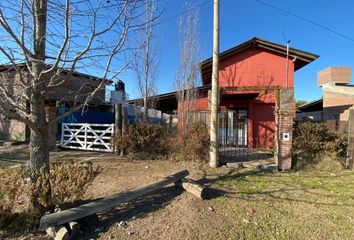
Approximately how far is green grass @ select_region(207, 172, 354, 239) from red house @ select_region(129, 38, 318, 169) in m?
7.70

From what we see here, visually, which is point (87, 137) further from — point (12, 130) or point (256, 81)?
point (256, 81)

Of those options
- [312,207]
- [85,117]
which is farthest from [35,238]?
[85,117]

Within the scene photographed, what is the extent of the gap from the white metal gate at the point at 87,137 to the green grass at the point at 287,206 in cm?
677

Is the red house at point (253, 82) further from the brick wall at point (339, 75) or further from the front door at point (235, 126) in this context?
the brick wall at point (339, 75)

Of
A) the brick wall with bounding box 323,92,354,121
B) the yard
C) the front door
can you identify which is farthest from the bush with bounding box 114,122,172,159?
the brick wall with bounding box 323,92,354,121

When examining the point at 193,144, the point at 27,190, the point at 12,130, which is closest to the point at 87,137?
the point at 193,144

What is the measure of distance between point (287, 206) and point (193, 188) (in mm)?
1923

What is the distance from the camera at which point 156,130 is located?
1030 centimetres

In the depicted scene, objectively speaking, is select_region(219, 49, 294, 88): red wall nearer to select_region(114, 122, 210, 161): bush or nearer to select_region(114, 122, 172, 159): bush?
select_region(114, 122, 210, 161): bush

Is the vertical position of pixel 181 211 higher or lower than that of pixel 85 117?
lower

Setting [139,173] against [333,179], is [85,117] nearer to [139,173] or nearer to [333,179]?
[139,173]

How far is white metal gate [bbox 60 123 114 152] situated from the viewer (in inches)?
476

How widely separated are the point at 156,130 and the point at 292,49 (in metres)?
9.70

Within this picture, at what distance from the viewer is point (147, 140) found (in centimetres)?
1015
